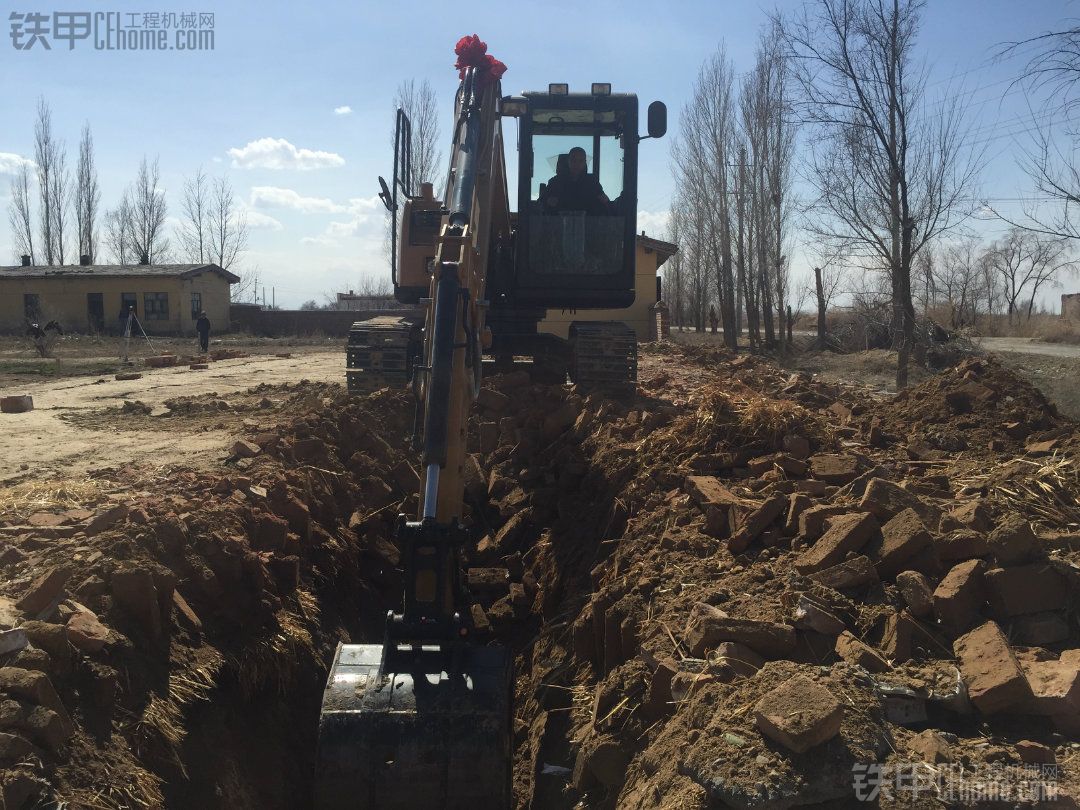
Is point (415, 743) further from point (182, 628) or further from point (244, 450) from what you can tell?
point (244, 450)

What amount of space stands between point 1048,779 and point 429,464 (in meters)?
2.81

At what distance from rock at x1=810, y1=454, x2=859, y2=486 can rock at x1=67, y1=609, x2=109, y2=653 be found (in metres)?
4.15

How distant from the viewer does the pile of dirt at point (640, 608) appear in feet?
10.9

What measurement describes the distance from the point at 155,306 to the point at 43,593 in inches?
1641

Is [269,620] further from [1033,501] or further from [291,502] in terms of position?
[1033,501]

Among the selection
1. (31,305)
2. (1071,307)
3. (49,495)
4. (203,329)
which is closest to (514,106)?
(49,495)

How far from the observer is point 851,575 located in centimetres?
418

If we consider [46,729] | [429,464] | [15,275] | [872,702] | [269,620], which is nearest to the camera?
[872,702]

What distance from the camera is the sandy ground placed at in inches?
301

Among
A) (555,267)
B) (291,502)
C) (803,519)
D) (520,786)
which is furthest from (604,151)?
(520,786)

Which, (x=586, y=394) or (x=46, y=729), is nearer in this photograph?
(x=46, y=729)

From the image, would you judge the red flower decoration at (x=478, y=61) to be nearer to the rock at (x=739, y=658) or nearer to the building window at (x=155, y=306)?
the rock at (x=739, y=658)

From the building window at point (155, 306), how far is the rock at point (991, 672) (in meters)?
43.9

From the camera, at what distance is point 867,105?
13938 mm
